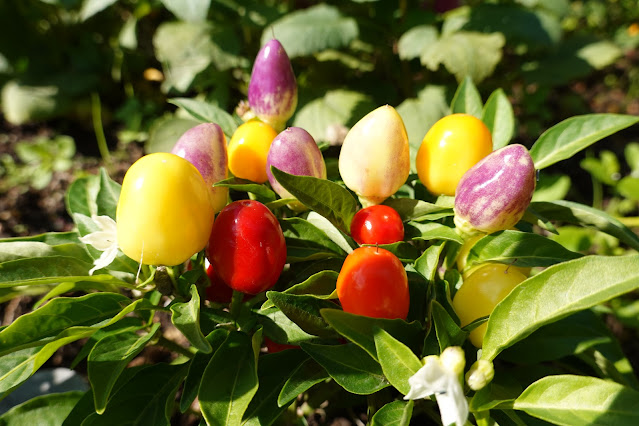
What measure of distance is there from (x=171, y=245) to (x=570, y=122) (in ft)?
2.30

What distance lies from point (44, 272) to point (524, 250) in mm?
650

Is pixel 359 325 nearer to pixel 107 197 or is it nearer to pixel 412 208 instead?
pixel 412 208

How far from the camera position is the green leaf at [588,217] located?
2.72 ft

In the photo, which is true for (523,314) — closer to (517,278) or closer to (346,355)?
(517,278)

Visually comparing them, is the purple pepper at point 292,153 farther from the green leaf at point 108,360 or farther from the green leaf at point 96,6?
the green leaf at point 96,6

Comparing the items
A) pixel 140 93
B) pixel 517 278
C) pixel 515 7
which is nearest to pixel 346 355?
pixel 517 278

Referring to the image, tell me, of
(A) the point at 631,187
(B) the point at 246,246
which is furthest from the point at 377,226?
(A) the point at 631,187

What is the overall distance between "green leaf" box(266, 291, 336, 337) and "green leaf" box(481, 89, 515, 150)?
509mm

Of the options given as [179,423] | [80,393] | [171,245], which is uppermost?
[171,245]

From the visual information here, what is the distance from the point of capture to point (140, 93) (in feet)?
9.34

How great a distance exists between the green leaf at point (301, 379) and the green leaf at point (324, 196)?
0.70ft

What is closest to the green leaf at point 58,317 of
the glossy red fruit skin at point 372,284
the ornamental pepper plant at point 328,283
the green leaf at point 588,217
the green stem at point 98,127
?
the ornamental pepper plant at point 328,283

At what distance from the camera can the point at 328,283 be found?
729 millimetres

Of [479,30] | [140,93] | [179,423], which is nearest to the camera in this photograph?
[179,423]
